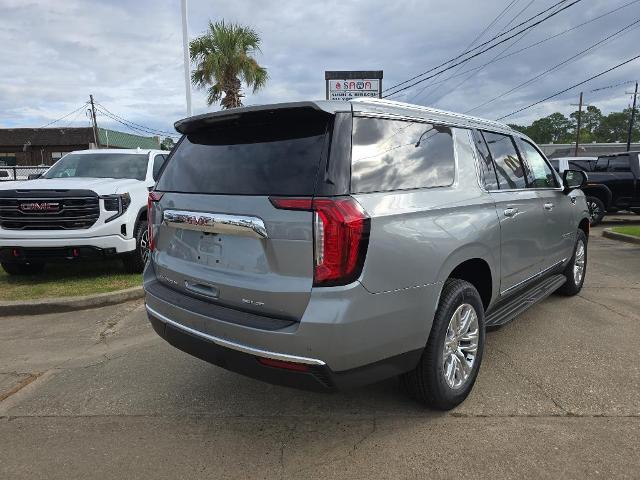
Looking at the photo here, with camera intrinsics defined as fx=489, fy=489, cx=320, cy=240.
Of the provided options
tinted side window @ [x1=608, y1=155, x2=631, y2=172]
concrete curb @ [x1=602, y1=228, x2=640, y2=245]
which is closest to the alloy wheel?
concrete curb @ [x1=602, y1=228, x2=640, y2=245]

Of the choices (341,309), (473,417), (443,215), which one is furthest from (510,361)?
(341,309)

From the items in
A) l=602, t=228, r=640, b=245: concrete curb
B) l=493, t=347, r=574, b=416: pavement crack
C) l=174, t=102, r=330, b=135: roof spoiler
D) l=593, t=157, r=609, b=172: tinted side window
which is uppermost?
l=174, t=102, r=330, b=135: roof spoiler

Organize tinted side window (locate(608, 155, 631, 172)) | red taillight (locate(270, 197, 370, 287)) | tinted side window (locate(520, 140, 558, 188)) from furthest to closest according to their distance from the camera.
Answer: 1. tinted side window (locate(608, 155, 631, 172))
2. tinted side window (locate(520, 140, 558, 188))
3. red taillight (locate(270, 197, 370, 287))

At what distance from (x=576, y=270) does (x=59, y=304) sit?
596 centimetres

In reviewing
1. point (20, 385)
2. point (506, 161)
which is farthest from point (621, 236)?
point (20, 385)

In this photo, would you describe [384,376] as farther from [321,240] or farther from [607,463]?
[607,463]

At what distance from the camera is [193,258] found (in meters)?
2.91

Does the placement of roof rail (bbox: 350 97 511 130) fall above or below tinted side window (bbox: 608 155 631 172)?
above

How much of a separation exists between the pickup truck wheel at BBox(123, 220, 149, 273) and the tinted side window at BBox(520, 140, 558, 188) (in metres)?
5.01

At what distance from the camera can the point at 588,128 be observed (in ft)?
326

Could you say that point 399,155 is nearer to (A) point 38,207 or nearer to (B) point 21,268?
(A) point 38,207

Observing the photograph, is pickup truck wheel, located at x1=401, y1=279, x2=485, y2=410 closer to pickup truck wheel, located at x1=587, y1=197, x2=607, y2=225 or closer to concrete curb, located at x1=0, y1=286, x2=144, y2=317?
concrete curb, located at x1=0, y1=286, x2=144, y2=317

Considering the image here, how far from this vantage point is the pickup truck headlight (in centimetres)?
637

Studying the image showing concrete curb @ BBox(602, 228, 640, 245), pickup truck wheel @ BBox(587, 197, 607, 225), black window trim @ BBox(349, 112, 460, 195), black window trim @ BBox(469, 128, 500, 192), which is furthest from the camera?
pickup truck wheel @ BBox(587, 197, 607, 225)
